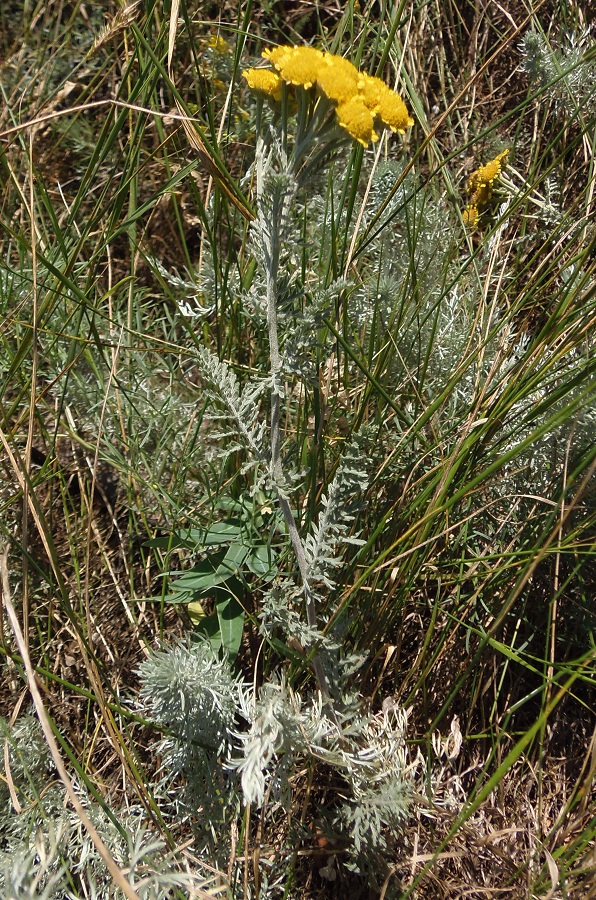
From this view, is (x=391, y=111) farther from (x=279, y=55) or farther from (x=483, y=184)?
(x=483, y=184)

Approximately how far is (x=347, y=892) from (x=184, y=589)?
557 millimetres

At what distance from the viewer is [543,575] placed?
126 cm

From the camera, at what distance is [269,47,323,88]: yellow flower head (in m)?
0.81

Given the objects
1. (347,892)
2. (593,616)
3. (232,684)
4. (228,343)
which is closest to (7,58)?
(228,343)

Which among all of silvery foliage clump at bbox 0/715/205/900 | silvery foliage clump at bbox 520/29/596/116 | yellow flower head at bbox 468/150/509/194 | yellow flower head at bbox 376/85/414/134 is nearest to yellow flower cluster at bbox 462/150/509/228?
yellow flower head at bbox 468/150/509/194

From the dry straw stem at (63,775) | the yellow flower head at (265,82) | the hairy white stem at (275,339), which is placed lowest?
the dry straw stem at (63,775)

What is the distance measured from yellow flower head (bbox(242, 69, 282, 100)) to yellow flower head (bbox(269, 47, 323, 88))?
40 millimetres

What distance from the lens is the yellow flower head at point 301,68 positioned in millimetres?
810

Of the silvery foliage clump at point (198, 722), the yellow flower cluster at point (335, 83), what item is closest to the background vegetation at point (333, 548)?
the silvery foliage clump at point (198, 722)

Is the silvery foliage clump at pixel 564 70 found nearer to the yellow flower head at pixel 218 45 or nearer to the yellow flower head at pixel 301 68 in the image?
the yellow flower head at pixel 218 45

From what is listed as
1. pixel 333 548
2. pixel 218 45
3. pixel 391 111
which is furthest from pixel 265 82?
pixel 218 45

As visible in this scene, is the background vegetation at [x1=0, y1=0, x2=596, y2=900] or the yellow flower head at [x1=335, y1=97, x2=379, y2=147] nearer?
the yellow flower head at [x1=335, y1=97, x2=379, y2=147]

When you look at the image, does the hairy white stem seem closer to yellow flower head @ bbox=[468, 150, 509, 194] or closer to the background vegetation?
the background vegetation

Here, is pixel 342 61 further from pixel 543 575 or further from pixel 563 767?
pixel 563 767
